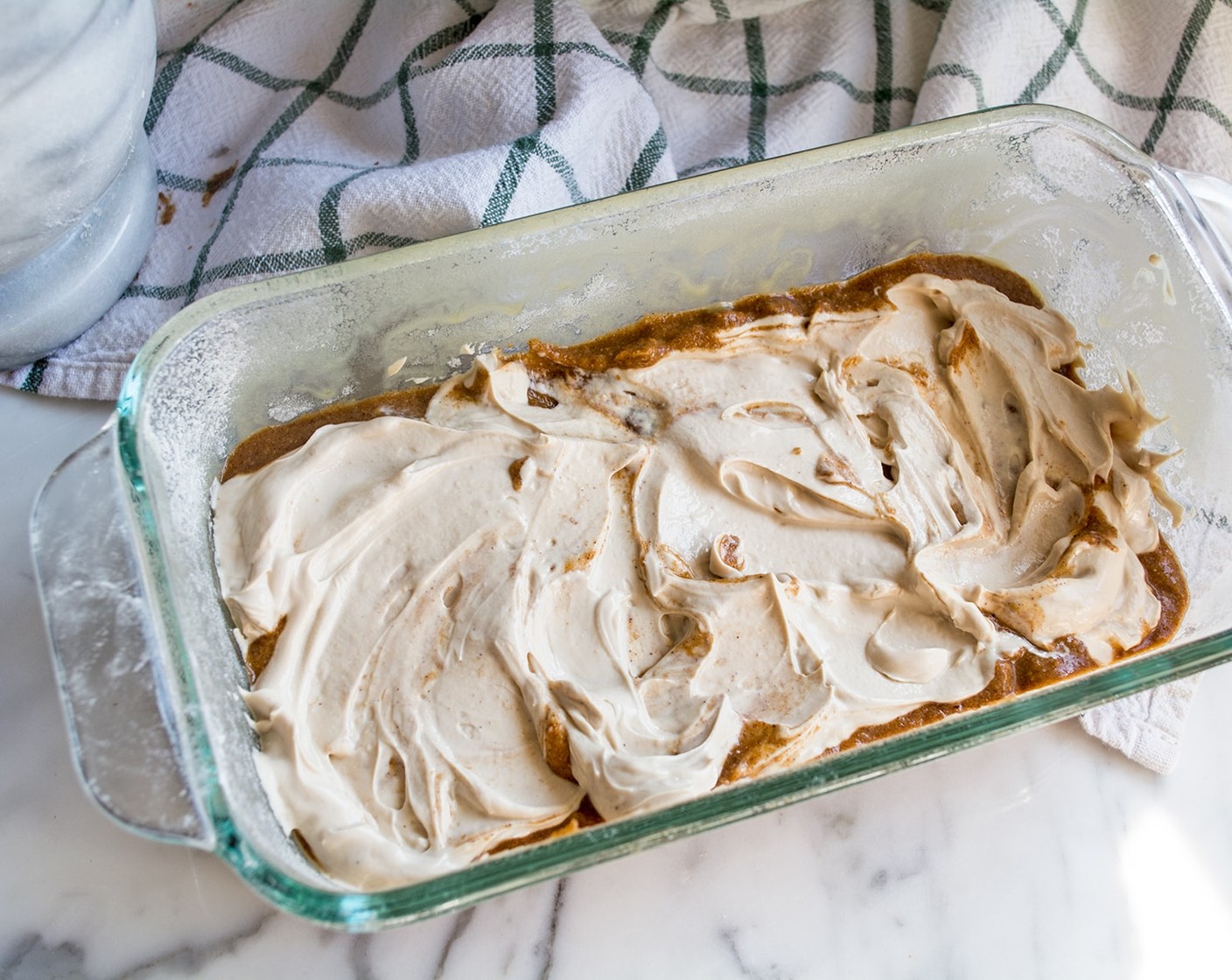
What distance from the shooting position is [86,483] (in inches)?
43.6

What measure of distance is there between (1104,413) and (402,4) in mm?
1101

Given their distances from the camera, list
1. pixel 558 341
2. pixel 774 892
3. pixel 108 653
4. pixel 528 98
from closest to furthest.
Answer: pixel 108 653 < pixel 774 892 < pixel 558 341 < pixel 528 98

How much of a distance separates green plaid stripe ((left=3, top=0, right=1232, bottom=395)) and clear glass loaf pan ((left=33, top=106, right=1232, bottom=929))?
186 millimetres

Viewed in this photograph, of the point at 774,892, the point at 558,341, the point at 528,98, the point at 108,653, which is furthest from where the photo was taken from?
the point at 528,98

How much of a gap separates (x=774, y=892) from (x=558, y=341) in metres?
0.70

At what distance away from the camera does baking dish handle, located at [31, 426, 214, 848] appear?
0.98 metres

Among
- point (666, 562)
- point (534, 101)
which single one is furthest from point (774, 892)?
point (534, 101)

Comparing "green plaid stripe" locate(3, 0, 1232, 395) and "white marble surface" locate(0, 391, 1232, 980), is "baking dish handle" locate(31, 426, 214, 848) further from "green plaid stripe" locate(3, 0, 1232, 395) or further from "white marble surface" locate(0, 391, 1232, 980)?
"green plaid stripe" locate(3, 0, 1232, 395)

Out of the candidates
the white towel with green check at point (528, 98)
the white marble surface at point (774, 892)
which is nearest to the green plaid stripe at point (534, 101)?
the white towel with green check at point (528, 98)

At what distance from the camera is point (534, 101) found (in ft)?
5.04

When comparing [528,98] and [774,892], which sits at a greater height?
[528,98]

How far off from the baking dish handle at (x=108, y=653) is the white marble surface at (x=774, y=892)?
0.89 feet

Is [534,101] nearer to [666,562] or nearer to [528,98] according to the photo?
[528,98]

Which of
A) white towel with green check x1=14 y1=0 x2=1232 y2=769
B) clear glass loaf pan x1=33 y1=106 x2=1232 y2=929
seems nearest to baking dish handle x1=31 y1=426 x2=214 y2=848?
clear glass loaf pan x1=33 y1=106 x2=1232 y2=929
